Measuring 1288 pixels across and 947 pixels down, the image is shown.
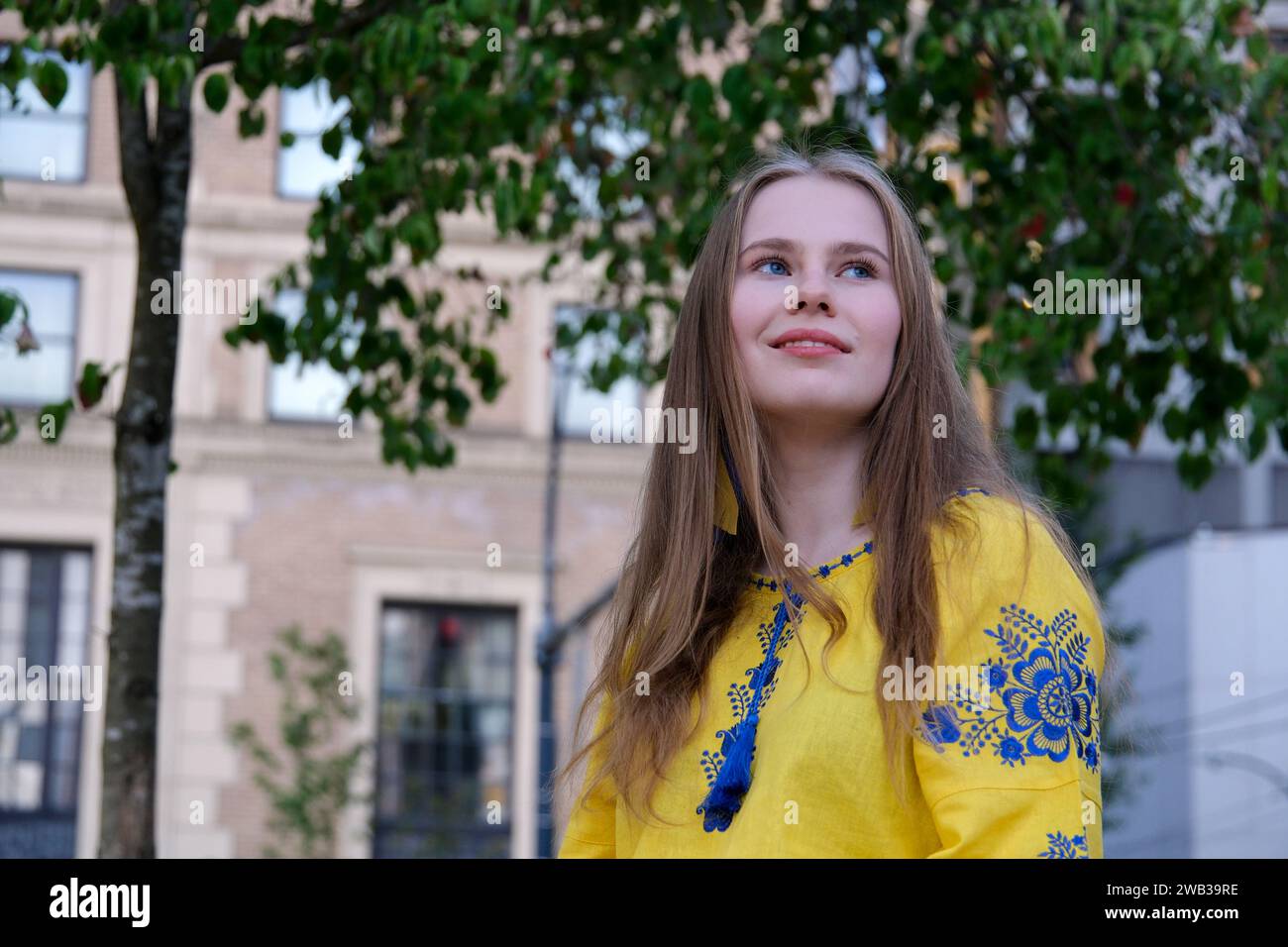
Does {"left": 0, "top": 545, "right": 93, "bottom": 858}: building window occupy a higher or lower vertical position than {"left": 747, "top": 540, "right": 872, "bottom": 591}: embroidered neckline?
higher

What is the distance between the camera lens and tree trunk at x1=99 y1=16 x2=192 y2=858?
19.9 ft

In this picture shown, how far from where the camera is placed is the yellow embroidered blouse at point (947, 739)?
2.01 m

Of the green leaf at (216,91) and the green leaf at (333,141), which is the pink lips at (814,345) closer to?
the green leaf at (216,91)

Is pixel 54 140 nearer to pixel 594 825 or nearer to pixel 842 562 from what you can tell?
pixel 594 825

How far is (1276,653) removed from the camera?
2189 cm

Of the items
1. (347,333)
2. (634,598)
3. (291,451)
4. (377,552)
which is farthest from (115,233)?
(634,598)

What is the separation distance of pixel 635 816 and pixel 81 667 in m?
18.8

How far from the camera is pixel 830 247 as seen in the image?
242 cm

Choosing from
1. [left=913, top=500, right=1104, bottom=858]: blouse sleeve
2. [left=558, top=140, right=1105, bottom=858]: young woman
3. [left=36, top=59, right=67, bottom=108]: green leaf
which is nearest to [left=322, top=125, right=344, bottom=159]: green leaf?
[left=36, top=59, right=67, bottom=108]: green leaf

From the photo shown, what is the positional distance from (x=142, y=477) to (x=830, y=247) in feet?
14.1

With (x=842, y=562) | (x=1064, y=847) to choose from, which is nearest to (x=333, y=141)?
(x=842, y=562)

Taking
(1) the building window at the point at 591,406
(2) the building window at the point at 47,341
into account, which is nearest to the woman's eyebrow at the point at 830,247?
(1) the building window at the point at 591,406

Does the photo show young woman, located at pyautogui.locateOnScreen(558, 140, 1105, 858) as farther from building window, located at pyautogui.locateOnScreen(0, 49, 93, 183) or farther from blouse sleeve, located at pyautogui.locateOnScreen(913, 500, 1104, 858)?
building window, located at pyautogui.locateOnScreen(0, 49, 93, 183)

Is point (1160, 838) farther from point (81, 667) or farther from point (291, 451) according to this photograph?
point (81, 667)
